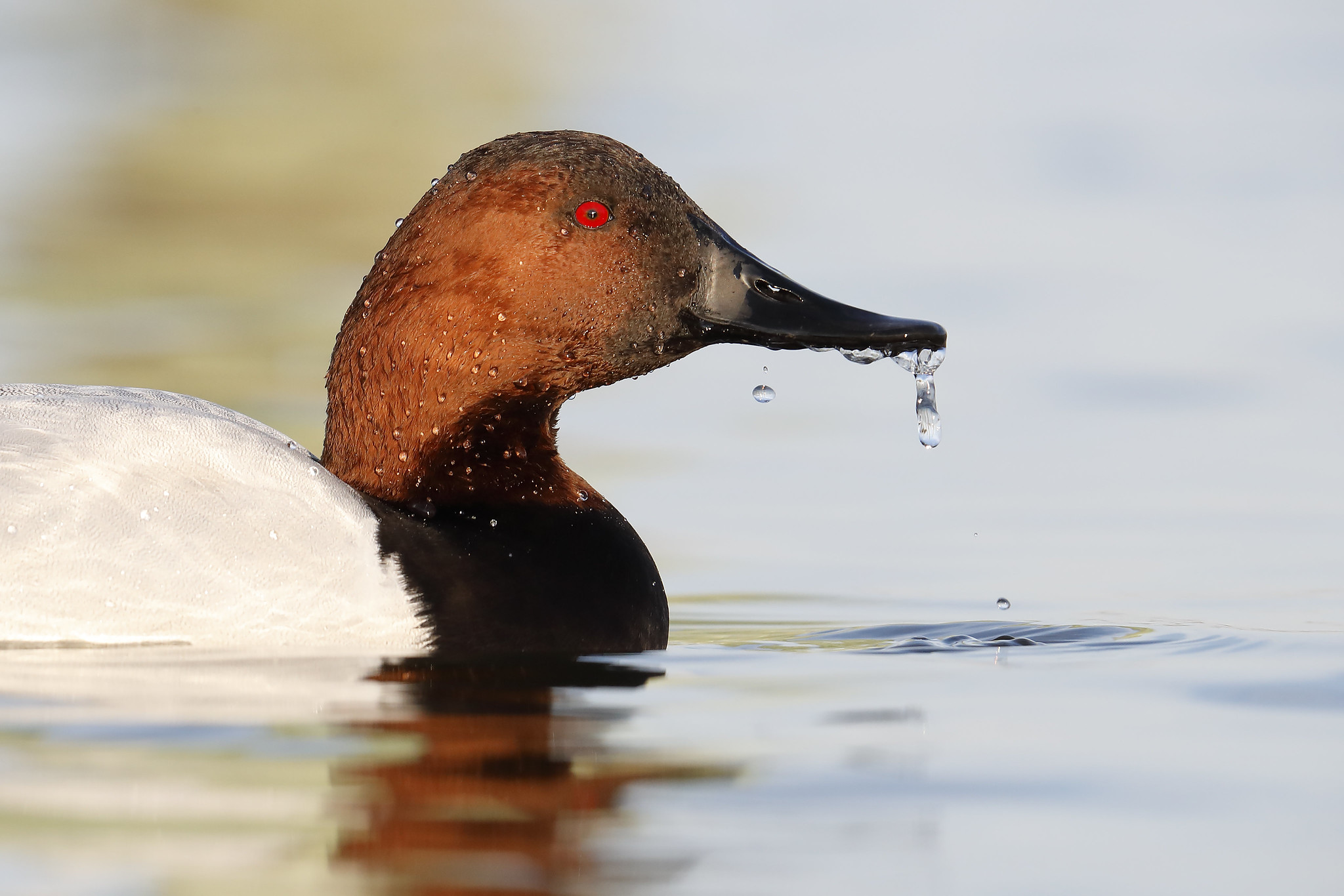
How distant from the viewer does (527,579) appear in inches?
168

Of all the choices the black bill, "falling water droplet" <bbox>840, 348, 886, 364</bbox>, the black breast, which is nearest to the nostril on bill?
the black bill

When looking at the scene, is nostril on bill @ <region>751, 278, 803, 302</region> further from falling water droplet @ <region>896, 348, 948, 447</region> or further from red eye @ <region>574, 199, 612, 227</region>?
red eye @ <region>574, 199, 612, 227</region>

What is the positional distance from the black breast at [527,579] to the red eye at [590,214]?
0.71 metres

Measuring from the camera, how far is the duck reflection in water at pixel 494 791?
7.69 feet

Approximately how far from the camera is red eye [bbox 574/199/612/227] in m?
4.57

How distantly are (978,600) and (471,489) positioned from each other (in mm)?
1755

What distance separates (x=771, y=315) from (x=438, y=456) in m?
0.91

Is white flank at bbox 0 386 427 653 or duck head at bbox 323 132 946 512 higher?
duck head at bbox 323 132 946 512

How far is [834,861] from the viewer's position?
7.89 ft

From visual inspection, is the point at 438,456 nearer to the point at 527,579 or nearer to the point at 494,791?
the point at 527,579

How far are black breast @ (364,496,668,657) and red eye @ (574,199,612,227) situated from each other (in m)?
0.71

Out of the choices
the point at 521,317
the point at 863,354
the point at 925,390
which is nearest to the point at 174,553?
the point at 521,317

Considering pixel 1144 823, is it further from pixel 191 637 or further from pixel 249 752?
pixel 191 637

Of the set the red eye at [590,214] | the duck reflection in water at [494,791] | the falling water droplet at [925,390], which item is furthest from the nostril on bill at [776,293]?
the duck reflection in water at [494,791]
